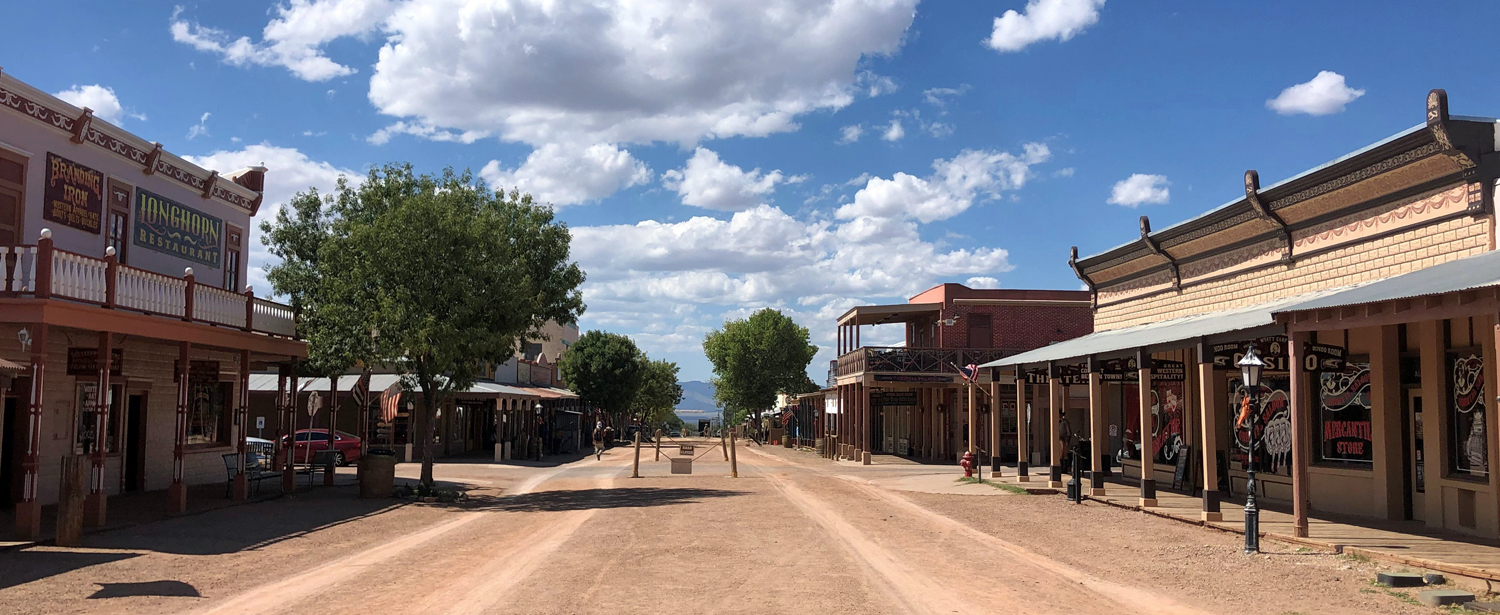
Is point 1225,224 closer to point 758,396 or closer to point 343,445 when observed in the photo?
point 343,445

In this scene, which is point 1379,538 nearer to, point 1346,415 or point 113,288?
point 1346,415

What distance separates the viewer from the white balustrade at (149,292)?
1503cm

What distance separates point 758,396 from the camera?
71.9m

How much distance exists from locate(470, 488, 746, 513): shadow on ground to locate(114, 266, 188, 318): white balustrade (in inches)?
268

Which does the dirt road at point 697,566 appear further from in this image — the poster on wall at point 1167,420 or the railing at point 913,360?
the railing at point 913,360

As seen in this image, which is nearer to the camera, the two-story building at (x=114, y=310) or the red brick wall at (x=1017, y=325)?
the two-story building at (x=114, y=310)

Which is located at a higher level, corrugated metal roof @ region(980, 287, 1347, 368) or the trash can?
corrugated metal roof @ region(980, 287, 1347, 368)

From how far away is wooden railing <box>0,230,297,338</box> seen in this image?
1338 cm

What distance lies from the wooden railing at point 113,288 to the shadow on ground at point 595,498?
607cm

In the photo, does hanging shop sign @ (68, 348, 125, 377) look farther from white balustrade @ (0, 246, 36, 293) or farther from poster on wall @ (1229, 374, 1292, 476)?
poster on wall @ (1229, 374, 1292, 476)

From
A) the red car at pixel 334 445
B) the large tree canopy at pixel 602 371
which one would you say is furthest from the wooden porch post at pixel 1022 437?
the large tree canopy at pixel 602 371

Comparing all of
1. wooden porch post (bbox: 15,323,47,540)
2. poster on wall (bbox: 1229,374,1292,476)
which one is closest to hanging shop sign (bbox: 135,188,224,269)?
wooden porch post (bbox: 15,323,47,540)

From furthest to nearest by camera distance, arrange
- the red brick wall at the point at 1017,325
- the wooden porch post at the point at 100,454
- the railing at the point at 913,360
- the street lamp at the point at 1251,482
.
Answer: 1. the red brick wall at the point at 1017,325
2. the railing at the point at 913,360
3. the wooden porch post at the point at 100,454
4. the street lamp at the point at 1251,482

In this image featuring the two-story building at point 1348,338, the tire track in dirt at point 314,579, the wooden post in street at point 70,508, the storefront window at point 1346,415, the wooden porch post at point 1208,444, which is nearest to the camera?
the tire track in dirt at point 314,579
